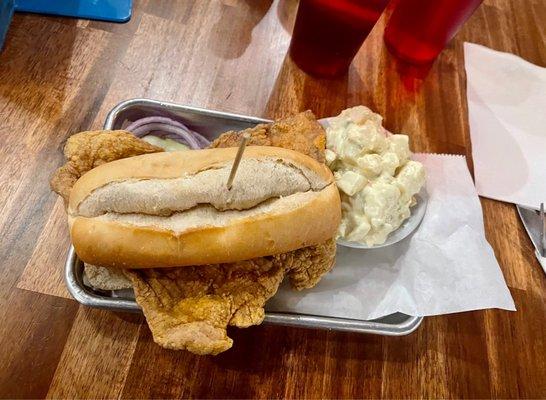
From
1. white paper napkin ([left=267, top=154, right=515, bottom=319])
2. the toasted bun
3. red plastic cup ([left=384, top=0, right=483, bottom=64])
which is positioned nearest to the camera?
the toasted bun

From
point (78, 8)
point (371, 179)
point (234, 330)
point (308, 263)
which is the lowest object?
point (234, 330)

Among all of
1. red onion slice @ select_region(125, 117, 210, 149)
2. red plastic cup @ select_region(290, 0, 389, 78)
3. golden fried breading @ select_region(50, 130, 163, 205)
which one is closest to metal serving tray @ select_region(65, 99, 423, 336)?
red onion slice @ select_region(125, 117, 210, 149)

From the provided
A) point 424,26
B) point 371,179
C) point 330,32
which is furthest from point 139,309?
point 424,26

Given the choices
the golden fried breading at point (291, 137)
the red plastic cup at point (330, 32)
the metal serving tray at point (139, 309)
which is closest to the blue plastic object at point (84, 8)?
the metal serving tray at point (139, 309)

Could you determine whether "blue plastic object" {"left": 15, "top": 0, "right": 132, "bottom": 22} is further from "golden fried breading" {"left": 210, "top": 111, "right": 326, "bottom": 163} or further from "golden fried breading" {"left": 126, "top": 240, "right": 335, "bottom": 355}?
"golden fried breading" {"left": 126, "top": 240, "right": 335, "bottom": 355}

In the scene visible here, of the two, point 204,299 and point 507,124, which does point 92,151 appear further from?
point 507,124

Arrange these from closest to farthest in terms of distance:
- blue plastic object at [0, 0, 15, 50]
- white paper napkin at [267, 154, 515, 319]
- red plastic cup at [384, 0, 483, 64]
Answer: white paper napkin at [267, 154, 515, 319] < blue plastic object at [0, 0, 15, 50] < red plastic cup at [384, 0, 483, 64]
